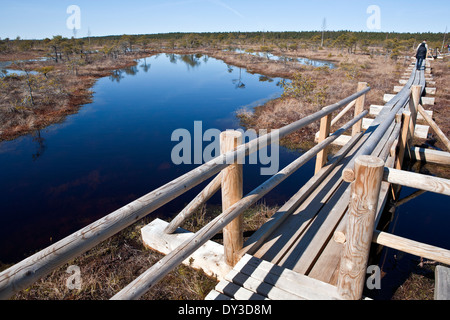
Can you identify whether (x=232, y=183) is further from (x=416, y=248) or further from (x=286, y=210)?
(x=416, y=248)

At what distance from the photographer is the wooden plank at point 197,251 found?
3.16 meters

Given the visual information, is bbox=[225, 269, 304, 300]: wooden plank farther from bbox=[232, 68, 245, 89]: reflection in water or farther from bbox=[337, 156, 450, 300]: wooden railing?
bbox=[232, 68, 245, 89]: reflection in water

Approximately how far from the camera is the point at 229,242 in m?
2.69

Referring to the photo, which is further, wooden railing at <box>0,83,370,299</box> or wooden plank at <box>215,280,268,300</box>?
wooden plank at <box>215,280,268,300</box>

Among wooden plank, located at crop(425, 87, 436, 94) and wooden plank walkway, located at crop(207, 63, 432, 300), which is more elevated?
wooden plank, located at crop(425, 87, 436, 94)

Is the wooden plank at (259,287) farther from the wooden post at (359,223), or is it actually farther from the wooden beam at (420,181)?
the wooden beam at (420,181)

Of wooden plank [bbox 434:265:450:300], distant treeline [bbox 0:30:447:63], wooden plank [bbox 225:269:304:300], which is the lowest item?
wooden plank [bbox 225:269:304:300]

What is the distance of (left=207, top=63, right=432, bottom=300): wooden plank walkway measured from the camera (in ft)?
7.52

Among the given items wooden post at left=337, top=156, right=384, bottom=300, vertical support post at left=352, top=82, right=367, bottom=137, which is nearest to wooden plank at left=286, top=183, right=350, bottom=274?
wooden post at left=337, top=156, right=384, bottom=300

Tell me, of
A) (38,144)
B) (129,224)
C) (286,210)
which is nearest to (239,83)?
(38,144)

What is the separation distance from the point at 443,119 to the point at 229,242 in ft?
36.0

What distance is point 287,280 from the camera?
235 cm

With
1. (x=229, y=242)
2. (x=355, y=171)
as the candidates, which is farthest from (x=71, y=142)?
(x=355, y=171)
